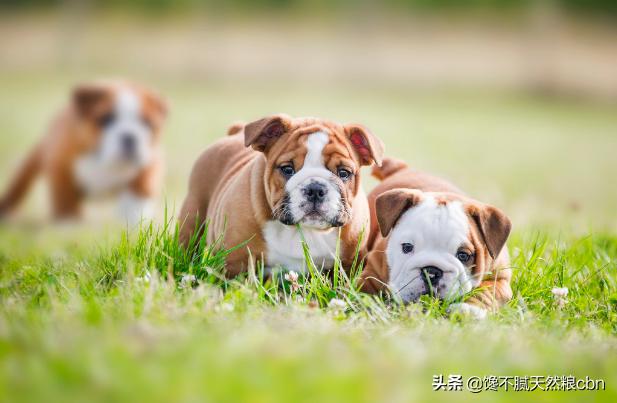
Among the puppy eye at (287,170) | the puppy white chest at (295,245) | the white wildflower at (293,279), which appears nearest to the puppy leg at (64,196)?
the puppy white chest at (295,245)

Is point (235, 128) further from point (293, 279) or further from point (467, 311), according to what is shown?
point (467, 311)

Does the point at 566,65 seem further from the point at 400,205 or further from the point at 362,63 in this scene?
the point at 400,205

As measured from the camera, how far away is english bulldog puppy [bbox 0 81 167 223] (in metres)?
8.40

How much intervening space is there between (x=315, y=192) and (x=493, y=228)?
1065 mm

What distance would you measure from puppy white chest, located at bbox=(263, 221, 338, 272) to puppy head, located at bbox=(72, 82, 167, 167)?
4186 mm

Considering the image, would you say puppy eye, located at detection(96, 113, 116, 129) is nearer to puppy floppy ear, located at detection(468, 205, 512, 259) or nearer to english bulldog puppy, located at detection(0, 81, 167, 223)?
english bulldog puppy, located at detection(0, 81, 167, 223)

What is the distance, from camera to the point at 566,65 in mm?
30359

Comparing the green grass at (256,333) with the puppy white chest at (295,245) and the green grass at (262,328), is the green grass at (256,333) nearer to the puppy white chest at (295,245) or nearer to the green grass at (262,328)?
the green grass at (262,328)

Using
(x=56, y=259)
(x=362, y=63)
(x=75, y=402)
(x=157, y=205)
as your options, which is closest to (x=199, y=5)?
(x=362, y=63)

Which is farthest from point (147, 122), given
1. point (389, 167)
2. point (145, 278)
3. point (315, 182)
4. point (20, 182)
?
point (145, 278)

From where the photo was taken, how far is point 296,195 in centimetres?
430

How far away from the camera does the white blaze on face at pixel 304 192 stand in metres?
4.29

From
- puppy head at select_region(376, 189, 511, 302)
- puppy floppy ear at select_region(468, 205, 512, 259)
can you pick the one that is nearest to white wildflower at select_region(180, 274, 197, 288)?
puppy head at select_region(376, 189, 511, 302)

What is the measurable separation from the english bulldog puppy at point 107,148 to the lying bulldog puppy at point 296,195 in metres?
3.80
